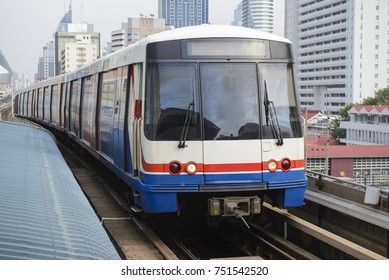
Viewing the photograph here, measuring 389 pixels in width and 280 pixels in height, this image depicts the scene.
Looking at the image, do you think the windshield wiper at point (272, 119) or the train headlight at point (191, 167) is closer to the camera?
the train headlight at point (191, 167)

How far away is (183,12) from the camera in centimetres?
679

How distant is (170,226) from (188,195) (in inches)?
50.1

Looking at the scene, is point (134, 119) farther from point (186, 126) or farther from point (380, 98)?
point (380, 98)

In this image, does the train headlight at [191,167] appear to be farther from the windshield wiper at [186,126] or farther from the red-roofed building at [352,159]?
the red-roofed building at [352,159]

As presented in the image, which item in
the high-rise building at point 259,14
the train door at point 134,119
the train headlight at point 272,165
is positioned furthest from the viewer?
the high-rise building at point 259,14

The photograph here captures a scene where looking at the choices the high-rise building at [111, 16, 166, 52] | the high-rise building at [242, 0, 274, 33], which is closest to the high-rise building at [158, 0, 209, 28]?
the high-rise building at [111, 16, 166, 52]

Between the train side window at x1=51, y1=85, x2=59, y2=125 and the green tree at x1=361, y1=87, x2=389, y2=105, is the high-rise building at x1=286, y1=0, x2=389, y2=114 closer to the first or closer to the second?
the train side window at x1=51, y1=85, x2=59, y2=125

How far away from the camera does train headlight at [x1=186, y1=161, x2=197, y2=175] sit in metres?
6.10

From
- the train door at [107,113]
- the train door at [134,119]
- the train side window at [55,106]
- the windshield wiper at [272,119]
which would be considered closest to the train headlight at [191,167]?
the train door at [134,119]

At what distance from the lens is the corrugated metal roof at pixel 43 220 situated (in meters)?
3.07

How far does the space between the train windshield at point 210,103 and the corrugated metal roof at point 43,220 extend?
124 centimetres

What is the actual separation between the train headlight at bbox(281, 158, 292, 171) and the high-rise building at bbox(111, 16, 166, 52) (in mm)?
1635

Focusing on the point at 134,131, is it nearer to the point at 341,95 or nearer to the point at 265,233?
the point at 265,233
